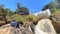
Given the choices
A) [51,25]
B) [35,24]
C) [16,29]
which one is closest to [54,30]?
[51,25]

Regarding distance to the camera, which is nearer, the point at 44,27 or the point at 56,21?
the point at 44,27

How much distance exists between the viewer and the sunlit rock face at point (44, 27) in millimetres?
13234

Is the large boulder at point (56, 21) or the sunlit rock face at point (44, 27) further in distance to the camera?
the large boulder at point (56, 21)

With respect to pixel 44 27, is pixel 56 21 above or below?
above

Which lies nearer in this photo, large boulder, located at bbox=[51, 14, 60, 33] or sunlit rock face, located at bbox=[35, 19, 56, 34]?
sunlit rock face, located at bbox=[35, 19, 56, 34]

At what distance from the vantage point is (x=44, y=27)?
527 inches

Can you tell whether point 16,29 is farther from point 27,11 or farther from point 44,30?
point 27,11

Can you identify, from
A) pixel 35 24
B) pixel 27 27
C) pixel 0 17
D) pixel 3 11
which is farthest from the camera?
pixel 3 11

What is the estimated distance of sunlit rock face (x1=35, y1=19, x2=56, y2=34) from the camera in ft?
43.4

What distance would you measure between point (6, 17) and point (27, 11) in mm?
2701

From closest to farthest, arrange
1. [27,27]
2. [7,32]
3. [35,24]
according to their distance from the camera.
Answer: [7,32], [27,27], [35,24]

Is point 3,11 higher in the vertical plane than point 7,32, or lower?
higher

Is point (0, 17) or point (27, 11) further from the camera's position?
point (27, 11)

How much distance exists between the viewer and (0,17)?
1519cm
